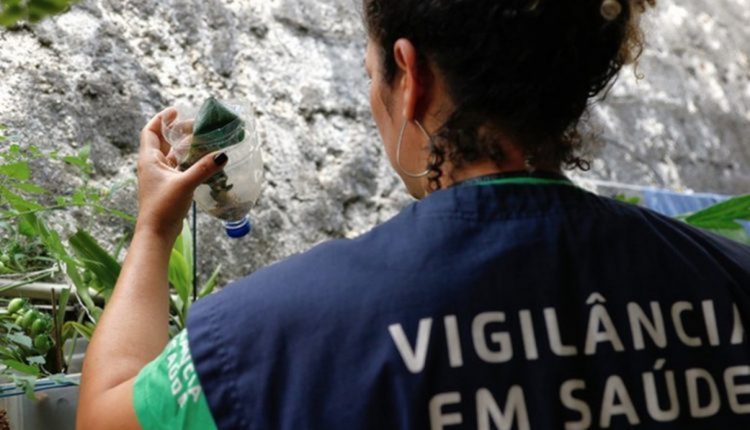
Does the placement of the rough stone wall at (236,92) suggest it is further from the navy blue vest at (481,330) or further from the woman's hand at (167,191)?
the navy blue vest at (481,330)

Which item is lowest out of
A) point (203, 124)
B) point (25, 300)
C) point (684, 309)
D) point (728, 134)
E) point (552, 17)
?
point (728, 134)

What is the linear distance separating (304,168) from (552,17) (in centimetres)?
121

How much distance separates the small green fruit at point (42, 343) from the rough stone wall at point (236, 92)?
0.26m

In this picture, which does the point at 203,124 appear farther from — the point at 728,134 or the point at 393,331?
the point at 728,134

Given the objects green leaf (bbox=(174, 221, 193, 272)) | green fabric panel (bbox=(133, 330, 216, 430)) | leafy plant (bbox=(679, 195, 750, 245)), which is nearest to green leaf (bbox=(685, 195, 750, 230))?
leafy plant (bbox=(679, 195, 750, 245))

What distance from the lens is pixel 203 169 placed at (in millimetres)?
1033

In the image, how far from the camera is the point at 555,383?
800 mm

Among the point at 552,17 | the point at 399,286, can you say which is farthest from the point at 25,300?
the point at 552,17

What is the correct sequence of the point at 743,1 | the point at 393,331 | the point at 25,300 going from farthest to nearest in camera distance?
the point at 743,1
the point at 25,300
the point at 393,331

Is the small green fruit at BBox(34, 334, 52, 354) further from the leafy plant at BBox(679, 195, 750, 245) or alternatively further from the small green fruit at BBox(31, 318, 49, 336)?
the leafy plant at BBox(679, 195, 750, 245)

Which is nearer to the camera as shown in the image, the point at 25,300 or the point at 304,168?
the point at 25,300

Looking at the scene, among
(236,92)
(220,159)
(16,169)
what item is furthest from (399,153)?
(236,92)

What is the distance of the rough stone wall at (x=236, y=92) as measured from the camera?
1.63 m

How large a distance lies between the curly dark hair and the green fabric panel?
0.96ft
